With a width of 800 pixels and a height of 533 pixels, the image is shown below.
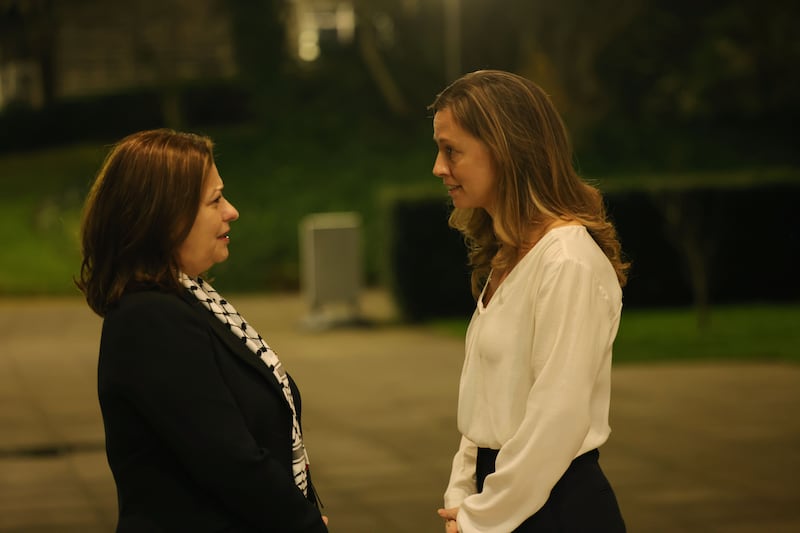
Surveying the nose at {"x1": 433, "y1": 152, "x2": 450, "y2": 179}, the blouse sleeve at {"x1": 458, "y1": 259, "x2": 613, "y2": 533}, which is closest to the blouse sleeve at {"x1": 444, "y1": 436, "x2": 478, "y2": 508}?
the blouse sleeve at {"x1": 458, "y1": 259, "x2": 613, "y2": 533}

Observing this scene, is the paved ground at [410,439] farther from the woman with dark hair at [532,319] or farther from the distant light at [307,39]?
the distant light at [307,39]

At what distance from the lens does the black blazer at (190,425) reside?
244 centimetres

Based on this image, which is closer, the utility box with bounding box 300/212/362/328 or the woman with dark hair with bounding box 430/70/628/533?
the woman with dark hair with bounding box 430/70/628/533

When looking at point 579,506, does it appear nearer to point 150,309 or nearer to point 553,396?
point 553,396

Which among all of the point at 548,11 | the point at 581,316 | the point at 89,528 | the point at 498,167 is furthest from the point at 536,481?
the point at 548,11

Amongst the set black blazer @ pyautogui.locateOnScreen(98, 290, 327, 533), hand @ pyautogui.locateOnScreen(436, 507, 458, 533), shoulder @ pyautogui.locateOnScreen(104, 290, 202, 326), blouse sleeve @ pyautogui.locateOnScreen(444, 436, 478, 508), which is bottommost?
hand @ pyautogui.locateOnScreen(436, 507, 458, 533)

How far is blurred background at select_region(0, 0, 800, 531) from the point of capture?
14625mm

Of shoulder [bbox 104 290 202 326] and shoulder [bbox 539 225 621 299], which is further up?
shoulder [bbox 539 225 621 299]

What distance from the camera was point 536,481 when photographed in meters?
2.54

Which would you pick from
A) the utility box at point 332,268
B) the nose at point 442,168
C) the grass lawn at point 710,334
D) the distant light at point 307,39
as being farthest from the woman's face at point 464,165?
the distant light at point 307,39

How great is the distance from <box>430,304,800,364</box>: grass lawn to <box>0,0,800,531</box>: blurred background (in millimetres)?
60

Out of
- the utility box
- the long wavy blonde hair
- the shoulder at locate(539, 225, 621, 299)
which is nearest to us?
the shoulder at locate(539, 225, 621, 299)

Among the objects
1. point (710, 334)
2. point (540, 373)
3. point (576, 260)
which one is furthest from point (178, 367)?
point (710, 334)

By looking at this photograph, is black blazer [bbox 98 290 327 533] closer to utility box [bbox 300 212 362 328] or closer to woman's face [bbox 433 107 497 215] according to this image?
woman's face [bbox 433 107 497 215]
